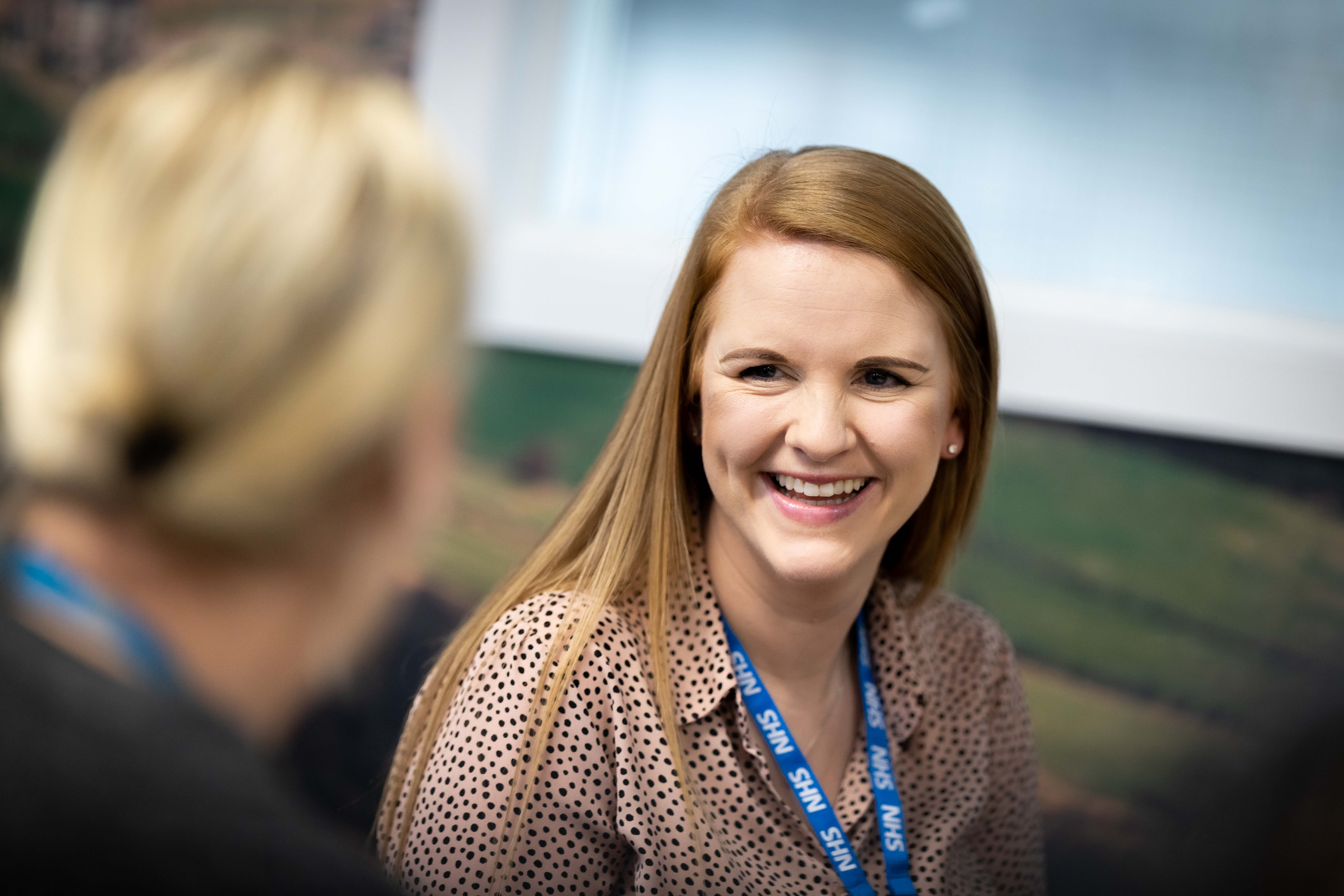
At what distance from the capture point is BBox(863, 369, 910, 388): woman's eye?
1.55 metres

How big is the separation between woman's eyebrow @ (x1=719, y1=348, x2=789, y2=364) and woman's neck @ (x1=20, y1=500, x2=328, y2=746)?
847 millimetres

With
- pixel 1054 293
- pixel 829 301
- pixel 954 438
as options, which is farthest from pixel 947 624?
Answer: pixel 1054 293

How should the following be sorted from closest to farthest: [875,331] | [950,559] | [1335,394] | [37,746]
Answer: [37,746]
[875,331]
[950,559]
[1335,394]

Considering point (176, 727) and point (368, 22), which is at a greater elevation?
point (368, 22)

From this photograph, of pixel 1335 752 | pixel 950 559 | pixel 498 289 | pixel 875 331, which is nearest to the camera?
pixel 1335 752

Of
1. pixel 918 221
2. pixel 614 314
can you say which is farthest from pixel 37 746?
pixel 614 314

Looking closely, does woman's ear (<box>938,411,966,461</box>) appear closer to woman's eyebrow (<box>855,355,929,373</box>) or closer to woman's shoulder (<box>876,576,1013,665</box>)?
woman's eyebrow (<box>855,355,929,373</box>)

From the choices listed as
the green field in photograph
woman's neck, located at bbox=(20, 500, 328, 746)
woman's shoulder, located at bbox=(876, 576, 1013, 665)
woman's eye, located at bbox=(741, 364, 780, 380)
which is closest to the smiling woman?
woman's eye, located at bbox=(741, 364, 780, 380)

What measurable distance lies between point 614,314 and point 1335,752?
6.80ft

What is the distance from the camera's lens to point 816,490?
5.11 feet

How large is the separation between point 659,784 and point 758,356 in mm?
625

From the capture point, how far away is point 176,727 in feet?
2.36

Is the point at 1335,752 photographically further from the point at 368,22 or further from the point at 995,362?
the point at 368,22

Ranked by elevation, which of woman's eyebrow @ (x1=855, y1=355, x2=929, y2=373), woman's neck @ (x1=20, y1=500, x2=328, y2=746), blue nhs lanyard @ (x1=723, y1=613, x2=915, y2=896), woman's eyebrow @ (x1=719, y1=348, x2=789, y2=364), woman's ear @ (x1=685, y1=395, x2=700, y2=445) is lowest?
blue nhs lanyard @ (x1=723, y1=613, x2=915, y2=896)
